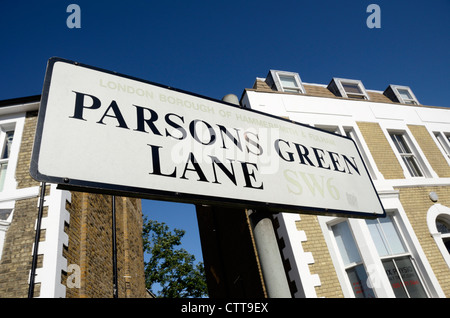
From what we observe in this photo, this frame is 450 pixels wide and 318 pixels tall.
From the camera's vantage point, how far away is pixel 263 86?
11031 millimetres

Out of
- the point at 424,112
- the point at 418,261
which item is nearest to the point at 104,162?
the point at 418,261

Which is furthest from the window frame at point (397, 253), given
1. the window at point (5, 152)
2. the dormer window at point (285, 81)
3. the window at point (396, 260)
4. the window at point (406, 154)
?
the window at point (5, 152)

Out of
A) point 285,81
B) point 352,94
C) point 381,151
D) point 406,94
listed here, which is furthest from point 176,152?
point 406,94

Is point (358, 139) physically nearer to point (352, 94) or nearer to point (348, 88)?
point (352, 94)

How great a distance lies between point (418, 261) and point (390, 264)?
82 cm

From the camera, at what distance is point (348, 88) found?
12.7 meters

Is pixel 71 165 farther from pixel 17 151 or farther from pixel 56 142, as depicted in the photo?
pixel 17 151

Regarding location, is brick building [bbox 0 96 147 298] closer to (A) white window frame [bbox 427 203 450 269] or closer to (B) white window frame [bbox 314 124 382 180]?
(B) white window frame [bbox 314 124 382 180]

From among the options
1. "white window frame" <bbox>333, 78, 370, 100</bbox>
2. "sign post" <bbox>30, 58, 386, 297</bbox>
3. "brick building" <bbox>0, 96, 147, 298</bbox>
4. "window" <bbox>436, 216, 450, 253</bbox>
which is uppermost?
"white window frame" <bbox>333, 78, 370, 100</bbox>

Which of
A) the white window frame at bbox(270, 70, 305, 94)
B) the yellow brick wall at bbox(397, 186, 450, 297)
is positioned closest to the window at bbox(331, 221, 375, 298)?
the yellow brick wall at bbox(397, 186, 450, 297)

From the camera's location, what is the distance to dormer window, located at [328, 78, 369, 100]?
1202 centimetres

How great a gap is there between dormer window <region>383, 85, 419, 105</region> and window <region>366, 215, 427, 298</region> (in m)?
8.07

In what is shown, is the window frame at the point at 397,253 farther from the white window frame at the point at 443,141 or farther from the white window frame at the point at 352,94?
the white window frame at the point at 352,94

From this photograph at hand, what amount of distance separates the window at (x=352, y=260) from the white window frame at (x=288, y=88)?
596 centimetres
